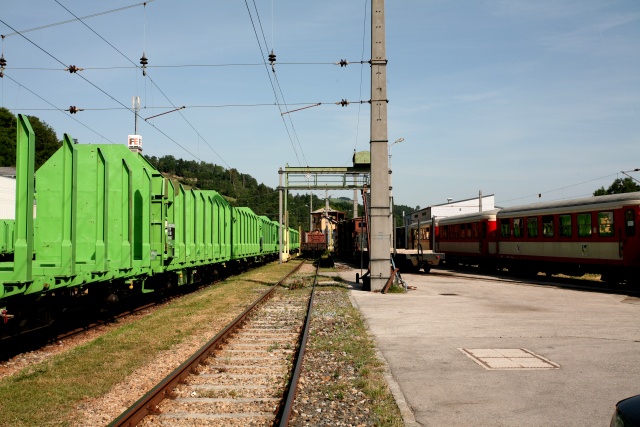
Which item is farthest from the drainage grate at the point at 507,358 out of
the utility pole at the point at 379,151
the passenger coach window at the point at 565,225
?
the passenger coach window at the point at 565,225

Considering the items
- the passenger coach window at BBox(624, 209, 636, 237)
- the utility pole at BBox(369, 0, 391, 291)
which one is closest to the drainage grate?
the utility pole at BBox(369, 0, 391, 291)

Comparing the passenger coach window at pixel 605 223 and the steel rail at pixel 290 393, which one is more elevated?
the passenger coach window at pixel 605 223

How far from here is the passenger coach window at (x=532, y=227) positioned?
23.8 metres

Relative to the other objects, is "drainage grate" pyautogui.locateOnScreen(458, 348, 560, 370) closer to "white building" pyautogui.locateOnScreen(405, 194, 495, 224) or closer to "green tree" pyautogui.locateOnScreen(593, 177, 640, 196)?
"white building" pyautogui.locateOnScreen(405, 194, 495, 224)

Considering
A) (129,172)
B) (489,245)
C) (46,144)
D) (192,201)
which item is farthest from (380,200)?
(46,144)

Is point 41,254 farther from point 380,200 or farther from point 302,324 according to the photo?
point 380,200

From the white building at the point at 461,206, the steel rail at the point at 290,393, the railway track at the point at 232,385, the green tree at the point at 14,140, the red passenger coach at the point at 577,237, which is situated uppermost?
the green tree at the point at 14,140

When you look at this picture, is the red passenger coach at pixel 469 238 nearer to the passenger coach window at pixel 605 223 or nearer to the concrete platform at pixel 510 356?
the passenger coach window at pixel 605 223

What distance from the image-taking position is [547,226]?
2294cm

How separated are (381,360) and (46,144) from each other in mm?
74517

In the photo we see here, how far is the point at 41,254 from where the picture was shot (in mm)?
9383

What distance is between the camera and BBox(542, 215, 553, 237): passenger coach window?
22.6m

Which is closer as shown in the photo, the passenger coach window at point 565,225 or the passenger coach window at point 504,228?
the passenger coach window at point 565,225

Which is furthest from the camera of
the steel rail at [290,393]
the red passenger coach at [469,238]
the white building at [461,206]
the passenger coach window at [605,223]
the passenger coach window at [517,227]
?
the white building at [461,206]
